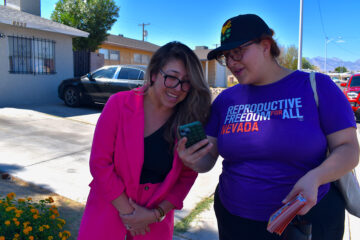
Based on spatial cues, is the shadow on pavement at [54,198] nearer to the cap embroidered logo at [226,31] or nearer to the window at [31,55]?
the cap embroidered logo at [226,31]

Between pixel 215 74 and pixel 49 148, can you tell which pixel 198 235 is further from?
pixel 215 74

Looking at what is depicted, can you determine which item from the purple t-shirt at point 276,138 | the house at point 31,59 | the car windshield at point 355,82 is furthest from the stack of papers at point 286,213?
the car windshield at point 355,82

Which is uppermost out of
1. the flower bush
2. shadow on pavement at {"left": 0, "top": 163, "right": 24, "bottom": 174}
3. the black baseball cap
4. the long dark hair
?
the black baseball cap

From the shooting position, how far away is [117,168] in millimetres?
1753

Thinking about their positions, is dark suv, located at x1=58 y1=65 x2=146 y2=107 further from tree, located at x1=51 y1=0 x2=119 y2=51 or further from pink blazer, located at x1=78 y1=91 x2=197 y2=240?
pink blazer, located at x1=78 y1=91 x2=197 y2=240

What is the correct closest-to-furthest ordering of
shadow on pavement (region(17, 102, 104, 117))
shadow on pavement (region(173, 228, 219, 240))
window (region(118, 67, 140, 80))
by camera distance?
1. shadow on pavement (region(173, 228, 219, 240))
2. shadow on pavement (region(17, 102, 104, 117))
3. window (region(118, 67, 140, 80))

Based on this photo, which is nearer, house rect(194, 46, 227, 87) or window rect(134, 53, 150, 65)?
window rect(134, 53, 150, 65)

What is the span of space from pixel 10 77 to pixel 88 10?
→ 662cm

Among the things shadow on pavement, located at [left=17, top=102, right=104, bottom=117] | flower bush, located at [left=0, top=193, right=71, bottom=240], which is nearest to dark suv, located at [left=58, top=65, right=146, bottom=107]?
shadow on pavement, located at [left=17, top=102, right=104, bottom=117]

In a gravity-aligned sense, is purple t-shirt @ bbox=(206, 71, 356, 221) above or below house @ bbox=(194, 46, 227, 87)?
below

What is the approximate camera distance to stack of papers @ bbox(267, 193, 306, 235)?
1.31 metres

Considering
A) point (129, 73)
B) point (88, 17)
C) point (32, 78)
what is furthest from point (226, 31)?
point (88, 17)

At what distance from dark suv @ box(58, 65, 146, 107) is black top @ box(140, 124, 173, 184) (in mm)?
7927

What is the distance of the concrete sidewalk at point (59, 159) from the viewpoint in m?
3.57
